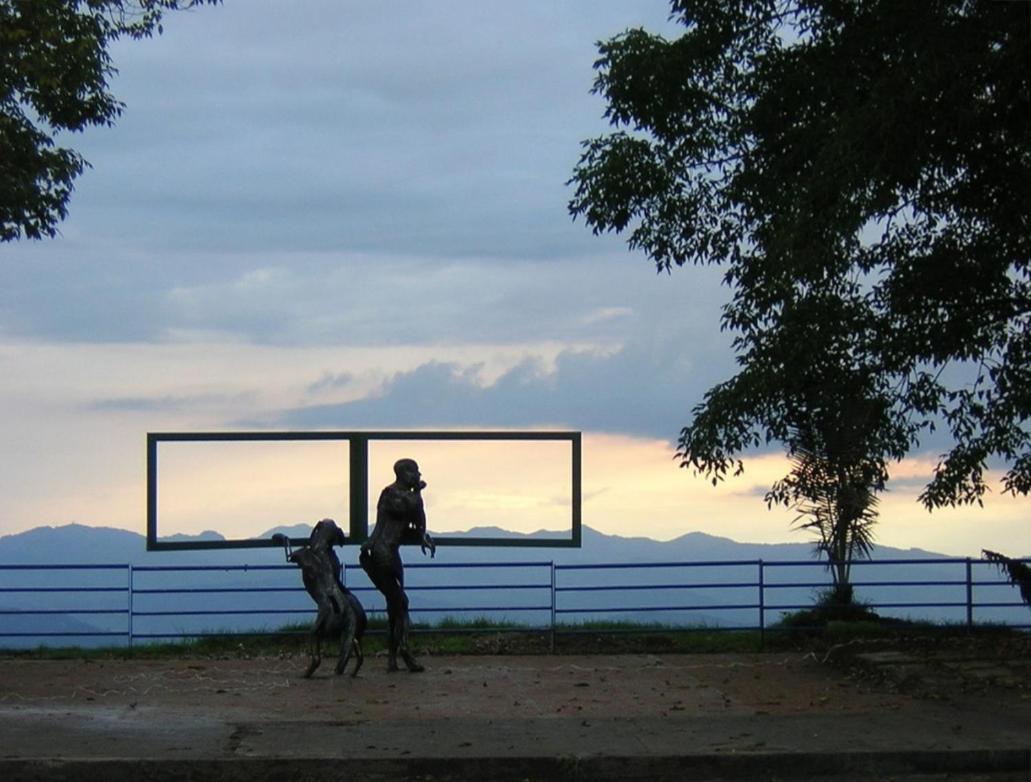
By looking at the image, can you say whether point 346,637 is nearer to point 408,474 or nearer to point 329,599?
point 329,599

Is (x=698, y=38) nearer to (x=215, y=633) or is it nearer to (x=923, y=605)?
(x=923, y=605)

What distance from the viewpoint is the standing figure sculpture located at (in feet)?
53.3

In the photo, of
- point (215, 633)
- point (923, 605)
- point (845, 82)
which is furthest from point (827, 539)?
point (215, 633)

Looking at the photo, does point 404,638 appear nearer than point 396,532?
No

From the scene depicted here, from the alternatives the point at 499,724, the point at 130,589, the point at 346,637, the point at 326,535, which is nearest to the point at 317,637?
the point at 346,637

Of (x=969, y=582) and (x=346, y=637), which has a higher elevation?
(x=969, y=582)

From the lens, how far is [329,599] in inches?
641

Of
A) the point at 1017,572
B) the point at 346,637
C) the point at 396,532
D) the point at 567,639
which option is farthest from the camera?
the point at 567,639

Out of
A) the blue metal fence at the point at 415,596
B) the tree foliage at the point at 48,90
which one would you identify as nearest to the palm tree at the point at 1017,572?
the blue metal fence at the point at 415,596

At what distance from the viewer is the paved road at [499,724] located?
1119cm

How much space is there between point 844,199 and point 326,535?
20.9ft

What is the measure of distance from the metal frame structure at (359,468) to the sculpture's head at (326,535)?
329cm

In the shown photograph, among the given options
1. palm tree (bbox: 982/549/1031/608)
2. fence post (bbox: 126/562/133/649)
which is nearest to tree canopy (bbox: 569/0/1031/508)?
palm tree (bbox: 982/549/1031/608)

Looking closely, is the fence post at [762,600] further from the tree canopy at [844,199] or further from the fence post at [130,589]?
the fence post at [130,589]
